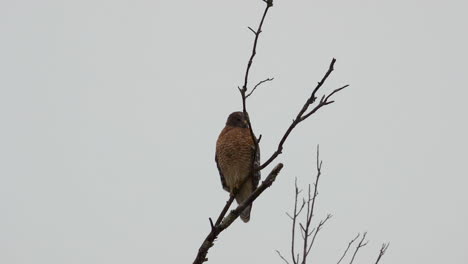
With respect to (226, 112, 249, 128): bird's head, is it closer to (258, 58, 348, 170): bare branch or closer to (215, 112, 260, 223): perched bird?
(215, 112, 260, 223): perched bird

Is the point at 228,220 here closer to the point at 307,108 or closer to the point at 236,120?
the point at 307,108

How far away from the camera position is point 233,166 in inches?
289

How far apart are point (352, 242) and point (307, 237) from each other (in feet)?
2.95

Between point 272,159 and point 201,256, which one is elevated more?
point 272,159

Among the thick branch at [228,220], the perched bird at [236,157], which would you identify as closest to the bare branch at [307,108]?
the thick branch at [228,220]

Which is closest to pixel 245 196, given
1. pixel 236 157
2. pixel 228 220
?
pixel 236 157

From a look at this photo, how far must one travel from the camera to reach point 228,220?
133 inches

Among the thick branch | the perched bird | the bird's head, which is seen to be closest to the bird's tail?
the perched bird

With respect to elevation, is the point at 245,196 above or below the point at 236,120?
below

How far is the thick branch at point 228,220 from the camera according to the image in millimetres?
3121

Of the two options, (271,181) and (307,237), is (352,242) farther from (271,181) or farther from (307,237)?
(271,181)

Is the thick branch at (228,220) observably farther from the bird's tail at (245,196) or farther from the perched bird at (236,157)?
the bird's tail at (245,196)

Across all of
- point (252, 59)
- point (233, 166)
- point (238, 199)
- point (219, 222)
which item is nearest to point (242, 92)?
point (252, 59)

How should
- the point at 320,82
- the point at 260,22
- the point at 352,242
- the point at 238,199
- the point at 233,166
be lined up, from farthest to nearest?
the point at 238,199 → the point at 233,166 → the point at 352,242 → the point at 260,22 → the point at 320,82
